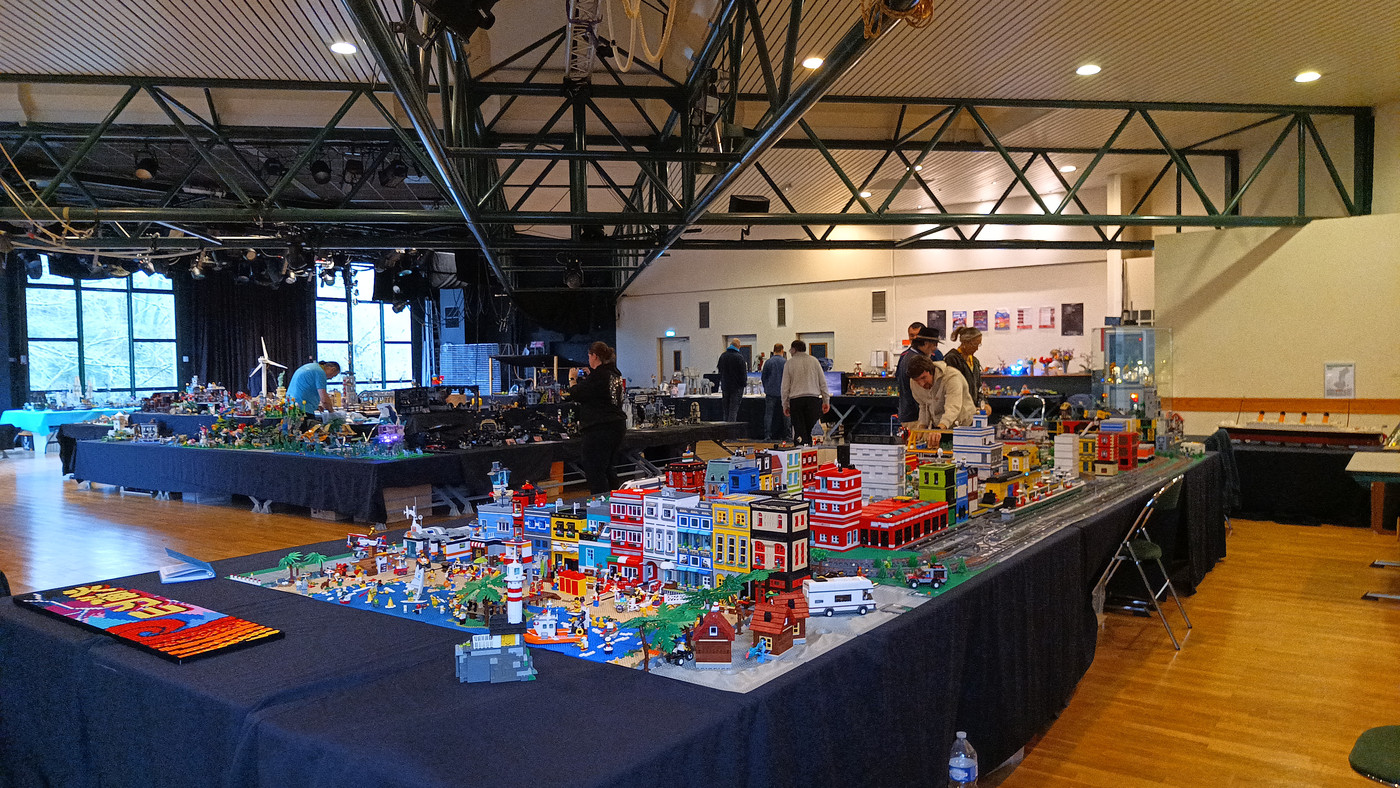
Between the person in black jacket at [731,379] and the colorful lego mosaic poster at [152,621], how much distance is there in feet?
35.4

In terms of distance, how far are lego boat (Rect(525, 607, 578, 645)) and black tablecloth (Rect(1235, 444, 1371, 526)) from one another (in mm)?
7252

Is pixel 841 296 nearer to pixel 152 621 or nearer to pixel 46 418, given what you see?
pixel 46 418

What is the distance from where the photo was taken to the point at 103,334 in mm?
15328

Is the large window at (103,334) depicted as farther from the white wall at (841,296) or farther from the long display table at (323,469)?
the white wall at (841,296)

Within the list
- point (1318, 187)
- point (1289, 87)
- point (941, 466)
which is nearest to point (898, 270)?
point (1318, 187)

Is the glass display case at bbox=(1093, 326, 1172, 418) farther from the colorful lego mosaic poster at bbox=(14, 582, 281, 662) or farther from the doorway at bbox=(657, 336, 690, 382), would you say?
the doorway at bbox=(657, 336, 690, 382)

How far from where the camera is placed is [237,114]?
723 cm

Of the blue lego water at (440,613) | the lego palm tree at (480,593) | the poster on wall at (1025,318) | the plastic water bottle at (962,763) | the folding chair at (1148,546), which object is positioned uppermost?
the poster on wall at (1025,318)

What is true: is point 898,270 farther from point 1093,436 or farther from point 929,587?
point 929,587

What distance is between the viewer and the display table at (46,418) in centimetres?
1338

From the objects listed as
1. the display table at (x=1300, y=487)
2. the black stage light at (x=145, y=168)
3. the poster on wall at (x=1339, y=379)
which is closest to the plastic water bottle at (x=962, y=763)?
the display table at (x=1300, y=487)

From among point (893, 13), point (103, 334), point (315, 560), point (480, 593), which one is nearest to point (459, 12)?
point (893, 13)

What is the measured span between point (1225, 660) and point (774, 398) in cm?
947

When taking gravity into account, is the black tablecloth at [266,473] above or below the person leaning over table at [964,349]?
below
